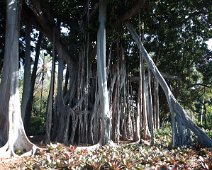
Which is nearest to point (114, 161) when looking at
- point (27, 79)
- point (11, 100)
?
point (11, 100)

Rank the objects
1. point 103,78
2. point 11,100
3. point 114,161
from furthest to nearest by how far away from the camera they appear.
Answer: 1. point 103,78
2. point 11,100
3. point 114,161

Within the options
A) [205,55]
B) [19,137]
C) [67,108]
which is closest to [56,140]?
[67,108]

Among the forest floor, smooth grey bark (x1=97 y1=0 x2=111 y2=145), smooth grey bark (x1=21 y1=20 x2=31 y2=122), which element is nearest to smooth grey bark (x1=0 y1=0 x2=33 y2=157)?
the forest floor

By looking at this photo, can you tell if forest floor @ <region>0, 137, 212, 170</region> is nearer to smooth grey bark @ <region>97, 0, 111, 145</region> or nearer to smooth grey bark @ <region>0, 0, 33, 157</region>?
smooth grey bark @ <region>0, 0, 33, 157</region>

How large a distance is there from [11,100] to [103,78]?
233cm

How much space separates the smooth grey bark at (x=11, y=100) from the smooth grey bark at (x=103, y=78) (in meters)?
1.90

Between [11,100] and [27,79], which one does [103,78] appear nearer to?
[11,100]

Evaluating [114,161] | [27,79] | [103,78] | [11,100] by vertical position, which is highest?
[27,79]

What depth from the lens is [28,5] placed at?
10.2 meters

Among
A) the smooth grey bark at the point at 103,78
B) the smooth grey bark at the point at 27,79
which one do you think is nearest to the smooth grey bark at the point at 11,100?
the smooth grey bark at the point at 103,78

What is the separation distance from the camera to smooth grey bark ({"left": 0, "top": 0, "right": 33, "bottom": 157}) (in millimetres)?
7773

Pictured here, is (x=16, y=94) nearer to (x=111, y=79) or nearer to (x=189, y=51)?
(x=111, y=79)

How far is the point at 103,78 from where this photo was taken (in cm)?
912

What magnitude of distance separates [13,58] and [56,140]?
272 centimetres
